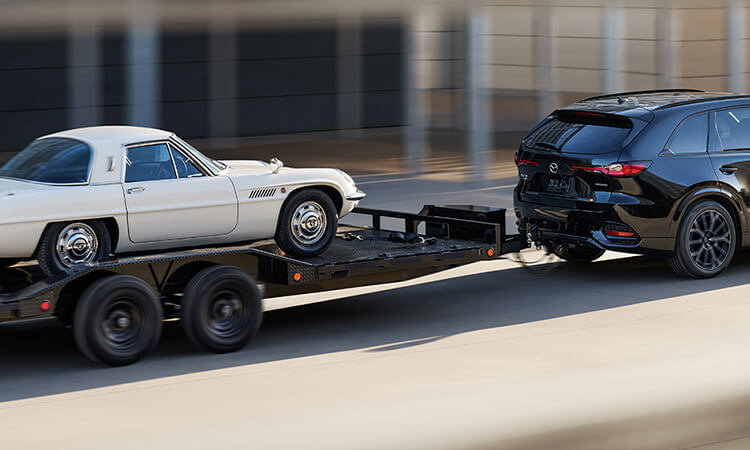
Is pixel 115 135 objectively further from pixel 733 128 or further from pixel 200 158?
pixel 733 128

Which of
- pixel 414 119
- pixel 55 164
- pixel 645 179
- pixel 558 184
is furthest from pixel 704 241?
pixel 414 119

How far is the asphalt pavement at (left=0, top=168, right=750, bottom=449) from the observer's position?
6.41 metres

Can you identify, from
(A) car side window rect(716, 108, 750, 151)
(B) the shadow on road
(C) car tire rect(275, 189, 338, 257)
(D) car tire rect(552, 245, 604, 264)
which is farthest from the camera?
(D) car tire rect(552, 245, 604, 264)

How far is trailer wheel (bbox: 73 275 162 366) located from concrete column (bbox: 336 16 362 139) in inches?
634

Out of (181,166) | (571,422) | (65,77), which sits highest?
(65,77)

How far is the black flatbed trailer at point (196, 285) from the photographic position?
770cm

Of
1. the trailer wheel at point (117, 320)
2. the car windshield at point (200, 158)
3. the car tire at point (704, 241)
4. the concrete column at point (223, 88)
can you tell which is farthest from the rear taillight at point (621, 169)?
the concrete column at point (223, 88)

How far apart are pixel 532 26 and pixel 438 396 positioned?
17.8m

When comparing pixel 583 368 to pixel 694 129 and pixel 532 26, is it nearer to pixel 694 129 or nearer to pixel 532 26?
pixel 694 129

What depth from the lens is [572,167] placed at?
1041 centimetres

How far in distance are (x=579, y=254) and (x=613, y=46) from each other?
1034cm

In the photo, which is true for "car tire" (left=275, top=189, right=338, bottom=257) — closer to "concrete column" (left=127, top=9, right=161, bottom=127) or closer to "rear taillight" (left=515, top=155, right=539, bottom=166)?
"rear taillight" (left=515, top=155, right=539, bottom=166)

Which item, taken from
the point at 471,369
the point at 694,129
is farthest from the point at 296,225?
the point at 694,129

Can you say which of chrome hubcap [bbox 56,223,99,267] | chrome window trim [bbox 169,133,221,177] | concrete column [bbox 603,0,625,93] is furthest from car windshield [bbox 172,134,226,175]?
concrete column [bbox 603,0,625,93]
